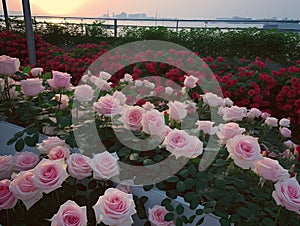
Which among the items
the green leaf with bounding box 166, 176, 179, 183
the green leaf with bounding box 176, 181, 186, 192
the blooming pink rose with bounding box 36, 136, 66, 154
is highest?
the blooming pink rose with bounding box 36, 136, 66, 154

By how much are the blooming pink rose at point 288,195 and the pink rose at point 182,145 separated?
0.28 metres

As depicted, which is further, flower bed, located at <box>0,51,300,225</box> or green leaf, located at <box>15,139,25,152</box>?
green leaf, located at <box>15,139,25,152</box>

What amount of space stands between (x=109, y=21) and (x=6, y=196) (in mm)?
8039

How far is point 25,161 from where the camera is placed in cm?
121

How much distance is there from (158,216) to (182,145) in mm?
267

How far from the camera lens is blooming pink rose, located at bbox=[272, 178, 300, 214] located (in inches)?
37.4

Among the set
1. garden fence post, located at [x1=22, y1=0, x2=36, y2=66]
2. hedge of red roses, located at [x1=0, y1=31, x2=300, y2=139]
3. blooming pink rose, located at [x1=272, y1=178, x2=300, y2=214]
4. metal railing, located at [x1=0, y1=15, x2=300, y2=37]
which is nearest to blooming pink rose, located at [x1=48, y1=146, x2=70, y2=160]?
blooming pink rose, located at [x1=272, y1=178, x2=300, y2=214]

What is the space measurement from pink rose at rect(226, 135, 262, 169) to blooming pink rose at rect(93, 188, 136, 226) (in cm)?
39

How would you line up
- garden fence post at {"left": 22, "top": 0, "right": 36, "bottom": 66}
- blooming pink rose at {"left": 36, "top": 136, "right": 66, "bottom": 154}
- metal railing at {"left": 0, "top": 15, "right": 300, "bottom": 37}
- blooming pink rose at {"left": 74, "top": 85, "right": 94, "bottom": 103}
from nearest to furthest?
blooming pink rose at {"left": 36, "top": 136, "right": 66, "bottom": 154} < blooming pink rose at {"left": 74, "top": 85, "right": 94, "bottom": 103} < garden fence post at {"left": 22, "top": 0, "right": 36, "bottom": 66} < metal railing at {"left": 0, "top": 15, "right": 300, "bottom": 37}

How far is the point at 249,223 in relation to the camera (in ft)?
3.34

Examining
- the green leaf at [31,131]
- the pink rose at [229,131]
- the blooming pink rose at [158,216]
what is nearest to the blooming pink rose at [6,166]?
the green leaf at [31,131]

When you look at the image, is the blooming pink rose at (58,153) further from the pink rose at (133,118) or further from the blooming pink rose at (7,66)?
the blooming pink rose at (7,66)

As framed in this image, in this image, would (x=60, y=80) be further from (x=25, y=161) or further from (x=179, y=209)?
(x=179, y=209)

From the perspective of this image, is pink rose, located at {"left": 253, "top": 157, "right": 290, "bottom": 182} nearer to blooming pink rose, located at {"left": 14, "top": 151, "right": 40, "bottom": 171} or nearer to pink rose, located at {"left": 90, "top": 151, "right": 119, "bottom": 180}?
pink rose, located at {"left": 90, "top": 151, "right": 119, "bottom": 180}
